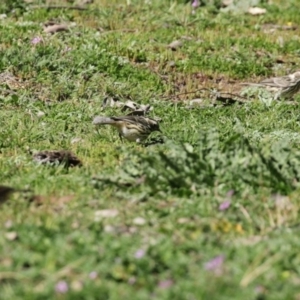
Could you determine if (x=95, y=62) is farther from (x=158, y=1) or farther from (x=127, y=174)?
(x=127, y=174)

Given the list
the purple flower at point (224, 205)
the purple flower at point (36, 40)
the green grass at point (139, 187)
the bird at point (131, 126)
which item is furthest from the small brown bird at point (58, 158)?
the purple flower at point (36, 40)

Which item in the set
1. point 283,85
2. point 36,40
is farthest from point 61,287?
point 36,40

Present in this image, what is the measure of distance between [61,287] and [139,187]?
1.88m

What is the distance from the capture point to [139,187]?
640 cm

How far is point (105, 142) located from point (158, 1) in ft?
21.7

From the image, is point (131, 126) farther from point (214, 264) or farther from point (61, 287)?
point (61, 287)

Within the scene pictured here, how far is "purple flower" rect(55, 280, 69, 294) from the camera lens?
15.1 feet

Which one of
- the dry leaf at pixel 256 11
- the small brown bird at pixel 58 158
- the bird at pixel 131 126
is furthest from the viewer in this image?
the dry leaf at pixel 256 11

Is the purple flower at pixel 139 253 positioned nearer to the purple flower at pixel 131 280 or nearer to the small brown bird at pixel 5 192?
the purple flower at pixel 131 280

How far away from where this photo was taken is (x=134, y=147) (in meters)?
8.34

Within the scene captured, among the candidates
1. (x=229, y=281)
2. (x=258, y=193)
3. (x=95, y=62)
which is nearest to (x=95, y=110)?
(x=95, y=62)

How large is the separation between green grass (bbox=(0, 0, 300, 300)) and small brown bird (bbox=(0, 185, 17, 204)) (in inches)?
2.1

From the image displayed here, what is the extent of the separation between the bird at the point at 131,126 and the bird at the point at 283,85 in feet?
8.71

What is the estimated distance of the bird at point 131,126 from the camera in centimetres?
848
